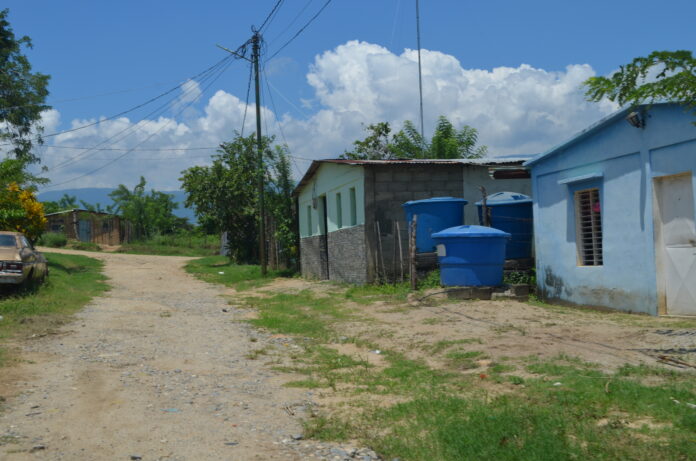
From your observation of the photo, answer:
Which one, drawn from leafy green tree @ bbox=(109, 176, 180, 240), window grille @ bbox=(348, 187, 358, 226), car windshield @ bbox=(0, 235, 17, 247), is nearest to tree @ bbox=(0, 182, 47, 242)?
car windshield @ bbox=(0, 235, 17, 247)

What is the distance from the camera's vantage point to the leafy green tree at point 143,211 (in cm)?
5212

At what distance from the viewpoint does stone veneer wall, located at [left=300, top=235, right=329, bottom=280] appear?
22.5m

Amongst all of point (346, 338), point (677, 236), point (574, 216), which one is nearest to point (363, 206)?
point (574, 216)

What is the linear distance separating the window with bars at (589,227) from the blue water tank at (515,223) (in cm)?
274

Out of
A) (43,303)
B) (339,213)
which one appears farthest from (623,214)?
(43,303)

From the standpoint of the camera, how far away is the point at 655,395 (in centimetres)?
535

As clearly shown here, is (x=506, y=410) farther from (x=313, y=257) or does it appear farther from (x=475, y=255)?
(x=313, y=257)

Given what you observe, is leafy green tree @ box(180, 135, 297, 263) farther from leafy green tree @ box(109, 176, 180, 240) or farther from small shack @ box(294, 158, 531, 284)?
leafy green tree @ box(109, 176, 180, 240)

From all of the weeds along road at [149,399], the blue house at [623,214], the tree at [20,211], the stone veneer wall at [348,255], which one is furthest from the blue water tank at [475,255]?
the tree at [20,211]

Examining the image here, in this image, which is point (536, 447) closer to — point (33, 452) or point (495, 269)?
point (33, 452)

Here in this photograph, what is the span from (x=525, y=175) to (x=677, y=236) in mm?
5273

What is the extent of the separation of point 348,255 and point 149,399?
13090 mm

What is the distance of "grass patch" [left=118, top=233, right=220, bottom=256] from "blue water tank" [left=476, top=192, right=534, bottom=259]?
29484mm

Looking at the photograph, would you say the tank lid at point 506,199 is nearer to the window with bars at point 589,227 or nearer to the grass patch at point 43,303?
the window with bars at point 589,227
